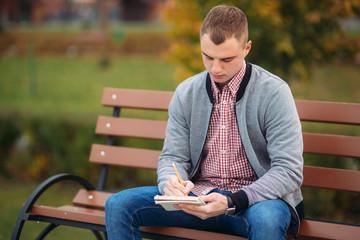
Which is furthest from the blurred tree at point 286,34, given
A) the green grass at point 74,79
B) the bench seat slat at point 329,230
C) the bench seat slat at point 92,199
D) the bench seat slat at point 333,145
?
the green grass at point 74,79

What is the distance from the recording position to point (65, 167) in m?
5.38

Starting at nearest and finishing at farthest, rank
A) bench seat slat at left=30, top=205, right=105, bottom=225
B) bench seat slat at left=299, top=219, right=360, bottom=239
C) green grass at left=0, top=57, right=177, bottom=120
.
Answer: bench seat slat at left=299, top=219, right=360, bottom=239, bench seat slat at left=30, top=205, right=105, bottom=225, green grass at left=0, top=57, right=177, bottom=120

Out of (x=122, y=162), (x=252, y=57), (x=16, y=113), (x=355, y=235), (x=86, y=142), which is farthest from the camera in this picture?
(x=16, y=113)

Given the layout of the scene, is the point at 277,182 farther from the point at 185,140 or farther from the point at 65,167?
the point at 65,167

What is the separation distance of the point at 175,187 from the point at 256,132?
0.54m

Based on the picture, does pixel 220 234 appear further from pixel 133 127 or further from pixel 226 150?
pixel 133 127

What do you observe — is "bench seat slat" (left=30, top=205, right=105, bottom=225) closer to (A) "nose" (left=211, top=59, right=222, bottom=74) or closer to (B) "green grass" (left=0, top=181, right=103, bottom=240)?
(A) "nose" (left=211, top=59, right=222, bottom=74)

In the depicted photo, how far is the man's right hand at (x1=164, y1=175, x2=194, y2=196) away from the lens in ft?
7.91

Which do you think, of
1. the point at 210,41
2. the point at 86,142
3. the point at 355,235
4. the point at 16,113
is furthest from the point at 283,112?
the point at 16,113

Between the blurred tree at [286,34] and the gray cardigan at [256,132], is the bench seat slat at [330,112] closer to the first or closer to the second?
the gray cardigan at [256,132]

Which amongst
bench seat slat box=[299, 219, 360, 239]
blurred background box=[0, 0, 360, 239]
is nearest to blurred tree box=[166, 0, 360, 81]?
blurred background box=[0, 0, 360, 239]

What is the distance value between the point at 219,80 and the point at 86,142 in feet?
10.0

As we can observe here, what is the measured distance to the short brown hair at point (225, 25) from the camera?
7.76ft

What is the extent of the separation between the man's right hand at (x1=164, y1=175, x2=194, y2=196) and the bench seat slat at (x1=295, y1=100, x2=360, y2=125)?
1.02 m
